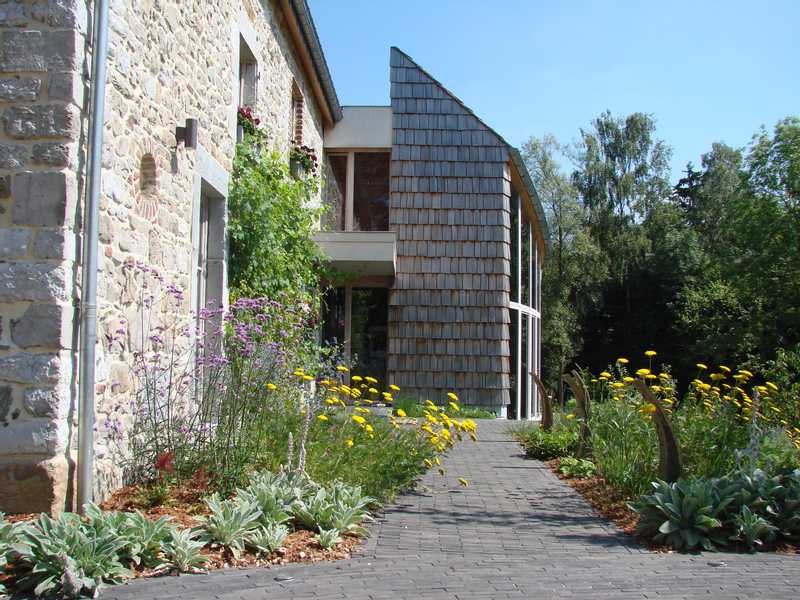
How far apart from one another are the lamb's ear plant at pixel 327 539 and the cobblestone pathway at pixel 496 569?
A: 0.58 ft

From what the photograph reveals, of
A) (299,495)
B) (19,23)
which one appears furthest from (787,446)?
(19,23)

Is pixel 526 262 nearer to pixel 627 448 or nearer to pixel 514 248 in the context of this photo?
pixel 514 248

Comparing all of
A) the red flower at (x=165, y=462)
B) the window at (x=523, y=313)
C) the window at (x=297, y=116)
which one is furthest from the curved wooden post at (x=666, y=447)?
the window at (x=523, y=313)

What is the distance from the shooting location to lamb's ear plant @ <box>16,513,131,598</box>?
3.78 metres

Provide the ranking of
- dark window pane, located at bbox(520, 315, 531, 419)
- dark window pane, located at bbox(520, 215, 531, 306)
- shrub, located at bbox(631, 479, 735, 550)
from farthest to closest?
dark window pane, located at bbox(520, 215, 531, 306) → dark window pane, located at bbox(520, 315, 531, 419) → shrub, located at bbox(631, 479, 735, 550)

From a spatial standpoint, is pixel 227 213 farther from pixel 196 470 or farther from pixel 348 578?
pixel 348 578

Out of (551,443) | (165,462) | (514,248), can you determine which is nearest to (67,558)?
(165,462)

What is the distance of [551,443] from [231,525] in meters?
5.67

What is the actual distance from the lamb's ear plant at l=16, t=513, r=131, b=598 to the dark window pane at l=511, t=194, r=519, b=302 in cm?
1288

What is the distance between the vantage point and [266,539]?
4555mm

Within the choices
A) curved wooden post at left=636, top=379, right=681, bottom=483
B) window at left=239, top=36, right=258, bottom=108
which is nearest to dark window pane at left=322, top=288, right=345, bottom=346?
window at left=239, top=36, right=258, bottom=108

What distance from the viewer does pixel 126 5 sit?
5.86 m

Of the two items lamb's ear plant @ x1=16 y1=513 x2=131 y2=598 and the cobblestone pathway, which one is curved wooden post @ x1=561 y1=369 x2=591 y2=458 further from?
lamb's ear plant @ x1=16 y1=513 x2=131 y2=598

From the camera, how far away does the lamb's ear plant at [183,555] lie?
4.22 m
